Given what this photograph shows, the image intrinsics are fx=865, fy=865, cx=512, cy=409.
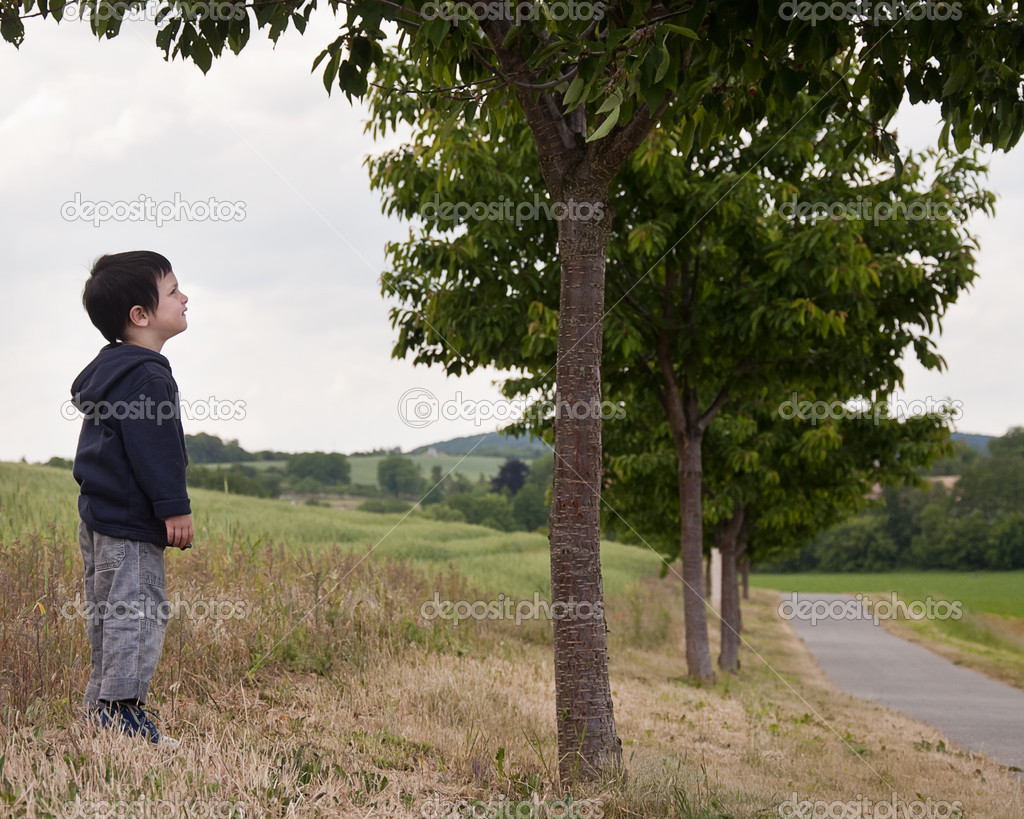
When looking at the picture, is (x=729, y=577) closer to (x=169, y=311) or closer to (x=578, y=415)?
(x=578, y=415)

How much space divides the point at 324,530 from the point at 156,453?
9.27m

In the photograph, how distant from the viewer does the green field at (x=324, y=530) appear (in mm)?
7398

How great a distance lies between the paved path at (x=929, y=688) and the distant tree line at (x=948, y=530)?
54.4 metres

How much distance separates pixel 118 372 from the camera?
3.49 m

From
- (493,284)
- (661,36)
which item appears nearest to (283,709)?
(661,36)

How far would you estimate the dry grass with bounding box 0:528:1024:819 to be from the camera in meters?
3.16

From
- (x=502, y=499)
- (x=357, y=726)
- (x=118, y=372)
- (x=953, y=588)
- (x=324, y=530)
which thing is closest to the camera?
(x=118, y=372)

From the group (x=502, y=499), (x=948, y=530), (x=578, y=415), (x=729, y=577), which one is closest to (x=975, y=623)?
(x=729, y=577)

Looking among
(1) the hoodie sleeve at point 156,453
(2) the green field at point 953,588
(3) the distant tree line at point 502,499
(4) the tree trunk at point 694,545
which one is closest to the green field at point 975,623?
(2) the green field at point 953,588

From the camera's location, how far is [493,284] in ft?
27.4

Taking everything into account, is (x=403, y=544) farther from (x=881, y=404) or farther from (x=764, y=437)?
(x=881, y=404)

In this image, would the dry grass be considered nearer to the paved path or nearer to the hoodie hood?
the paved path

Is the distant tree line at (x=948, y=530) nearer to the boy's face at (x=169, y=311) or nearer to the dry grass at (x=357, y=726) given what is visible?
the dry grass at (x=357, y=726)

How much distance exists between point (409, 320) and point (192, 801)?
6679mm
